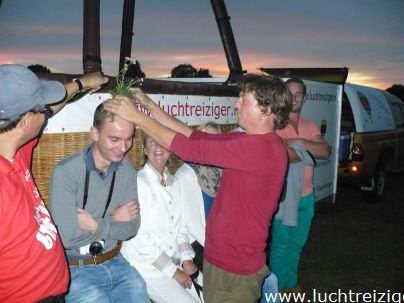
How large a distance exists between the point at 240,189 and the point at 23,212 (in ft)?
4.74

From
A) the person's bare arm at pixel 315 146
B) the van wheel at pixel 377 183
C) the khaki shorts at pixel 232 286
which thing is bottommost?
the van wheel at pixel 377 183

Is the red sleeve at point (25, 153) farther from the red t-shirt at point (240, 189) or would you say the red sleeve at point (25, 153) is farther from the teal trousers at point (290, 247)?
the teal trousers at point (290, 247)

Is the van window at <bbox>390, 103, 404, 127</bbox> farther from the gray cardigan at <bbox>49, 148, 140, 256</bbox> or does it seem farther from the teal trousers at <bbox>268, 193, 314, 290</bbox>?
the gray cardigan at <bbox>49, 148, 140, 256</bbox>

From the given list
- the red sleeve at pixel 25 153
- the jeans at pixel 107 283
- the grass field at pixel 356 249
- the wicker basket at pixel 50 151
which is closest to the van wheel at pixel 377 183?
the grass field at pixel 356 249

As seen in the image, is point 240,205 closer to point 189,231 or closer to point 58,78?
point 189,231

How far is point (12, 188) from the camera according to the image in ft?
6.38

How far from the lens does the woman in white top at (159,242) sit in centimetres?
311

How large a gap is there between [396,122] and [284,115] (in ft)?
30.2

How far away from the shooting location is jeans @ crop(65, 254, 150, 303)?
2615mm

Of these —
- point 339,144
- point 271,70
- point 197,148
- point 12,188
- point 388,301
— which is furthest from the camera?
point 271,70

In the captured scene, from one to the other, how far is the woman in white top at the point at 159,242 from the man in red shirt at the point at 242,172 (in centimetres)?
37

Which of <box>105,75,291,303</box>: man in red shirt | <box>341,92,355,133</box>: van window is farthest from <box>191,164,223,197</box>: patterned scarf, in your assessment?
<box>341,92,355,133</box>: van window

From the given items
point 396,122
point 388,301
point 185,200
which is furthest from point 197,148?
point 396,122

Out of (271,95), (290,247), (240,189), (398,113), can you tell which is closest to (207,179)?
(240,189)
